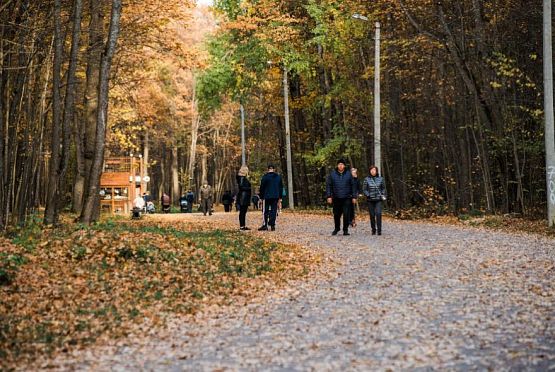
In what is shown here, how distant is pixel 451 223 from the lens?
28109 millimetres

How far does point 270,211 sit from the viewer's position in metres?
25.1

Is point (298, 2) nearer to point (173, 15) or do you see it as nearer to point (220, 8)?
point (220, 8)

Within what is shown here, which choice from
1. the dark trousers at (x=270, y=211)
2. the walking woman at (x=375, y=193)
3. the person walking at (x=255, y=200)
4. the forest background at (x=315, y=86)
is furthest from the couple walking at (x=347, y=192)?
the person walking at (x=255, y=200)

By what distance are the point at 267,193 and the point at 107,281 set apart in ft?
40.6

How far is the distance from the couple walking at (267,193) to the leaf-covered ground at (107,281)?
6.78 m

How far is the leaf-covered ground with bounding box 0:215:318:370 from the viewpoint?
28.8 ft

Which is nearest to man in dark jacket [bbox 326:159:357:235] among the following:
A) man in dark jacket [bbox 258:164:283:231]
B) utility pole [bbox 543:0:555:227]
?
man in dark jacket [bbox 258:164:283:231]

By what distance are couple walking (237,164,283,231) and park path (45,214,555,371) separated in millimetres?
8844

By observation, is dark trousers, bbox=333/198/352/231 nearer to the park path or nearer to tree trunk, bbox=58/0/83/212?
the park path

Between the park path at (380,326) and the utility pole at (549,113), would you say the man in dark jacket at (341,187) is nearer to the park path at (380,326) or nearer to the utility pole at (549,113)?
the utility pole at (549,113)

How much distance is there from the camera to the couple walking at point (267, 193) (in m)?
23.8

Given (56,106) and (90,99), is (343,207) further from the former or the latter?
(90,99)

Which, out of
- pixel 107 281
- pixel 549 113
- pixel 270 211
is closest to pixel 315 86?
pixel 270 211

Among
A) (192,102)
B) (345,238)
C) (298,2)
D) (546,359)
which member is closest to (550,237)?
(345,238)
